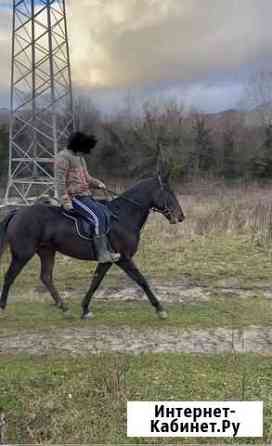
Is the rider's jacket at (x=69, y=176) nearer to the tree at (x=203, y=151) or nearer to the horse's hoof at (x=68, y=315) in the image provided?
the horse's hoof at (x=68, y=315)

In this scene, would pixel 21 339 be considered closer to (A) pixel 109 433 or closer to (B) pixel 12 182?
(A) pixel 109 433

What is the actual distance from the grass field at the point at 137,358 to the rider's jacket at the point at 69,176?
1.61 m

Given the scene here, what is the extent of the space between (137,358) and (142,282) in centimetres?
148

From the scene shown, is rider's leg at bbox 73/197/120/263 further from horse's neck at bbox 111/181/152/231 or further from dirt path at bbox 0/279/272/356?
dirt path at bbox 0/279/272/356

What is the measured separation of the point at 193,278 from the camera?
7418mm

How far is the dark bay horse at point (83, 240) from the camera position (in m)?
5.52

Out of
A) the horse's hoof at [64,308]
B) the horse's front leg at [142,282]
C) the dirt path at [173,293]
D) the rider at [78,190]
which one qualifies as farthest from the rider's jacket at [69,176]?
the dirt path at [173,293]

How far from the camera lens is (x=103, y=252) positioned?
18.0 ft

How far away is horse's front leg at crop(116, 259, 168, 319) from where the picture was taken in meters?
5.50

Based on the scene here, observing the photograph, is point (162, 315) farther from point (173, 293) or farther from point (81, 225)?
point (81, 225)

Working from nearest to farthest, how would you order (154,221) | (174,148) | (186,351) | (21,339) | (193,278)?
(186,351) < (21,339) < (193,278) < (154,221) < (174,148)

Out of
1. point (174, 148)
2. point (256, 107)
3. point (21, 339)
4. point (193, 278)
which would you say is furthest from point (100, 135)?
point (21, 339)

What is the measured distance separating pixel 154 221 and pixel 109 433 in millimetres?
Answer: 9697

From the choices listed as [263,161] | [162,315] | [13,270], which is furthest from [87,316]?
[263,161]
